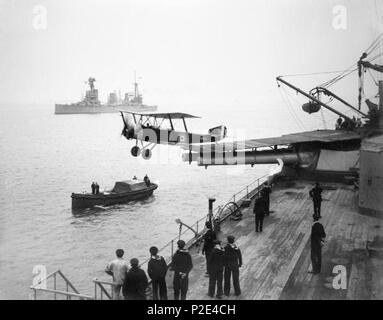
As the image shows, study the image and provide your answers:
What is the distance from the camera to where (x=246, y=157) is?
908 inches

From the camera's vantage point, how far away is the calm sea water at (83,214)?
27016 millimetres

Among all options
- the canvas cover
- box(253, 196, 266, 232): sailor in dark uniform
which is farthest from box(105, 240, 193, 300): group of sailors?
the canvas cover

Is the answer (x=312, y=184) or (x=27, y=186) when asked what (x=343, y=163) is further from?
(x=27, y=186)

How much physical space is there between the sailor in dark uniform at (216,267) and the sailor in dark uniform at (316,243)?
9.66 ft

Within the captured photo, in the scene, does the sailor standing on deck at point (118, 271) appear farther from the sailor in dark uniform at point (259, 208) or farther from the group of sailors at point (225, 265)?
the sailor in dark uniform at point (259, 208)

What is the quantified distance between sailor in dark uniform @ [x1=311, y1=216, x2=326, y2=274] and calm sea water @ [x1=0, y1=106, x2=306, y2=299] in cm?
1539

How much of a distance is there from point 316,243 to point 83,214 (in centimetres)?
3131

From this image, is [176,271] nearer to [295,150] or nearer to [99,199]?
[295,150]

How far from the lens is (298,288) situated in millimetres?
10617

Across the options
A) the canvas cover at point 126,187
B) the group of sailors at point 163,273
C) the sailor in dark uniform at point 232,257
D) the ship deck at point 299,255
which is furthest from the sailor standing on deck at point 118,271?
the canvas cover at point 126,187

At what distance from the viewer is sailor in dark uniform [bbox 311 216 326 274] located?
36.2 ft

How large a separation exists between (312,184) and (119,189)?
23094mm

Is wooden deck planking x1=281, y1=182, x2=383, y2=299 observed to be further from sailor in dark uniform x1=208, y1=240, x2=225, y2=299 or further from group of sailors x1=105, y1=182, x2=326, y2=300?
sailor in dark uniform x1=208, y1=240, x2=225, y2=299
